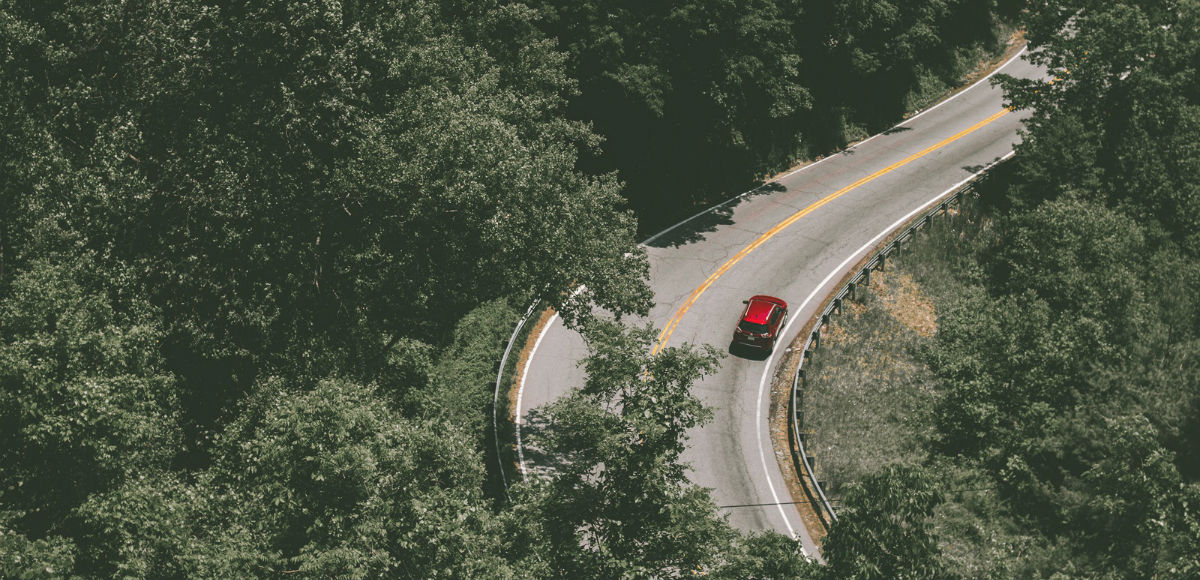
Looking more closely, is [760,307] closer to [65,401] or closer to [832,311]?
[832,311]

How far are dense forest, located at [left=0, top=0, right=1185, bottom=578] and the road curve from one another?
5.81 m

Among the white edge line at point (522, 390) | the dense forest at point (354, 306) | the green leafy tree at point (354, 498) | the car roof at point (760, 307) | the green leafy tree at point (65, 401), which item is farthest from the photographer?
the car roof at point (760, 307)

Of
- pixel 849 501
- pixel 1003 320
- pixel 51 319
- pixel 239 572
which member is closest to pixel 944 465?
pixel 1003 320

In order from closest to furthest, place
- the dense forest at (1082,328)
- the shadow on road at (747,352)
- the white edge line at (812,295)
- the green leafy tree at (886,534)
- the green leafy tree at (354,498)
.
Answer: the green leafy tree at (886,534) → the green leafy tree at (354,498) → the dense forest at (1082,328) → the white edge line at (812,295) → the shadow on road at (747,352)

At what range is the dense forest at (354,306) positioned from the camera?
18.3 m

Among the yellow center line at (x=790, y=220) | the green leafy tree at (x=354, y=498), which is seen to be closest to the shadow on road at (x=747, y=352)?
the yellow center line at (x=790, y=220)

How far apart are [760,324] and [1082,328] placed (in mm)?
11853

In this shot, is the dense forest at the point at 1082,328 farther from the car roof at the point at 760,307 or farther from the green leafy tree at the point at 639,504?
the green leafy tree at the point at 639,504

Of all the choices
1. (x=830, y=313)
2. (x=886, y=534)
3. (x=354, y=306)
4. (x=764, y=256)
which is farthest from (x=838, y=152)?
(x=886, y=534)

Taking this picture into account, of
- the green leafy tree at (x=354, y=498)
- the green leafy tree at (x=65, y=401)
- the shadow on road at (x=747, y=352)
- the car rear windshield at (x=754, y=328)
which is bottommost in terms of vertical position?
the green leafy tree at (x=354, y=498)

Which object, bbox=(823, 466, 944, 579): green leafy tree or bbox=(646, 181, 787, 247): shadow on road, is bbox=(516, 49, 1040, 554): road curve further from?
bbox=(823, 466, 944, 579): green leafy tree

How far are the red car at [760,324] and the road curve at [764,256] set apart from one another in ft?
3.16

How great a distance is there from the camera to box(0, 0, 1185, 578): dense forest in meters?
18.3

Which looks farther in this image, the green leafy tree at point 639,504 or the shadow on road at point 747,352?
the shadow on road at point 747,352
